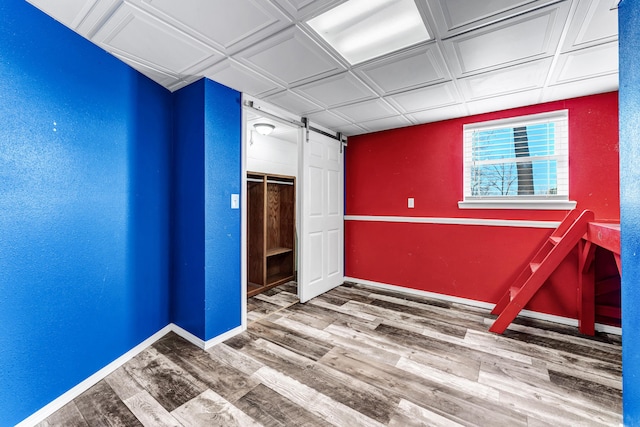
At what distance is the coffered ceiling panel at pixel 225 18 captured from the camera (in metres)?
1.43

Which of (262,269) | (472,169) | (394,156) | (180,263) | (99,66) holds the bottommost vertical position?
(262,269)

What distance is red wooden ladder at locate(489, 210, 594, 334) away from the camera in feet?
7.61

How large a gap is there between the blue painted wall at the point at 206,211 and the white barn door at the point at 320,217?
1.00 m

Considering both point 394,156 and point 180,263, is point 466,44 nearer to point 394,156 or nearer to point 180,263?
point 394,156

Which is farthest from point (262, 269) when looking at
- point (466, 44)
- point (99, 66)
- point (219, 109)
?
point (466, 44)

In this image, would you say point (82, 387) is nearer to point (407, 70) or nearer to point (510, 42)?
point (407, 70)

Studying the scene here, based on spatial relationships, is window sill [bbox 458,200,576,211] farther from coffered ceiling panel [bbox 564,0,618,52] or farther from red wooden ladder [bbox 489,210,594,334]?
coffered ceiling panel [bbox 564,0,618,52]

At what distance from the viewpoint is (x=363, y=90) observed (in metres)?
2.51

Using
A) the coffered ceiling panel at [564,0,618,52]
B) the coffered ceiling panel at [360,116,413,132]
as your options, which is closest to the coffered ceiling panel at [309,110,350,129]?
the coffered ceiling panel at [360,116,413,132]

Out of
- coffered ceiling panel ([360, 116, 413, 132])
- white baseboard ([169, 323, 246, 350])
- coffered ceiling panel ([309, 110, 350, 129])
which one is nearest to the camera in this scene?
white baseboard ([169, 323, 246, 350])

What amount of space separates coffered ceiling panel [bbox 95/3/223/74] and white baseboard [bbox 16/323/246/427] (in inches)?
92.3

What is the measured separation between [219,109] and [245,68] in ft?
1.57

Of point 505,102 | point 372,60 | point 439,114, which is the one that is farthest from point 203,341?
point 505,102

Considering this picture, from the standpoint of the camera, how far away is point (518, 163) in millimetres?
3016
